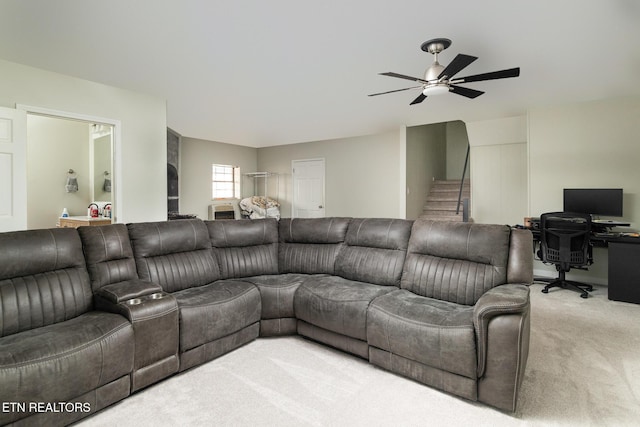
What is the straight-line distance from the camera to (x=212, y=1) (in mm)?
2299

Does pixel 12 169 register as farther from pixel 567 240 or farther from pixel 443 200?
pixel 443 200

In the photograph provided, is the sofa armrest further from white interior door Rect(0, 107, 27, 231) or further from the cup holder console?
white interior door Rect(0, 107, 27, 231)

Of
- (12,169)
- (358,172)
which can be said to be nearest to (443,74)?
(12,169)

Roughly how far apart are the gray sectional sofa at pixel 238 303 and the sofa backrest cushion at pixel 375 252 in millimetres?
12

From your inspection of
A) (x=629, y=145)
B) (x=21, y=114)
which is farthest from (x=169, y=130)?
(x=629, y=145)

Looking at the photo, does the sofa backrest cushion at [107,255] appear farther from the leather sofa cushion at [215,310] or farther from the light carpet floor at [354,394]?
the light carpet floor at [354,394]

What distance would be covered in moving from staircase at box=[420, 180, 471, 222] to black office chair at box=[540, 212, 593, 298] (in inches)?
104

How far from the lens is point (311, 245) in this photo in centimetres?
343

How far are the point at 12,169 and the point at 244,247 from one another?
246 centimetres

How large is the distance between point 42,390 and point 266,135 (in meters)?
6.08

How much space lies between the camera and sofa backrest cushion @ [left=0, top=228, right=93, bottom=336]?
192cm

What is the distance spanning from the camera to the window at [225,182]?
308 inches

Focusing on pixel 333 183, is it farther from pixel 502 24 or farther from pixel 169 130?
pixel 502 24

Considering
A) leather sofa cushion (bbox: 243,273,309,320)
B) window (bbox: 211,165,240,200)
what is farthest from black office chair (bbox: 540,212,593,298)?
window (bbox: 211,165,240,200)
